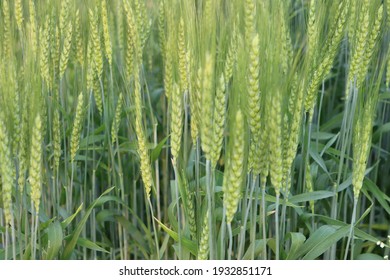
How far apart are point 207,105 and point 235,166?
113 mm

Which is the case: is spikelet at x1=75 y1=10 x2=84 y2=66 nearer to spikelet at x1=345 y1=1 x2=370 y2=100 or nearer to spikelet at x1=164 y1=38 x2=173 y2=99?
spikelet at x1=164 y1=38 x2=173 y2=99

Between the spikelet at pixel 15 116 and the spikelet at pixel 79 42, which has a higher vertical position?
the spikelet at pixel 79 42

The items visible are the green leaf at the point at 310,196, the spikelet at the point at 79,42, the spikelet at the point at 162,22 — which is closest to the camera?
the green leaf at the point at 310,196

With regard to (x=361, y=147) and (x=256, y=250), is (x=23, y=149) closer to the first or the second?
(x=256, y=250)

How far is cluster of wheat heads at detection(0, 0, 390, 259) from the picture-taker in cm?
112

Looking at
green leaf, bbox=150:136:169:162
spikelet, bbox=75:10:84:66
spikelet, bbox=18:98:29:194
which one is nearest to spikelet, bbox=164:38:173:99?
green leaf, bbox=150:136:169:162

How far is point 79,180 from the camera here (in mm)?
1622

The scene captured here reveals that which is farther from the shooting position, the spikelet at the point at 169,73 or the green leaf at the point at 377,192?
the green leaf at the point at 377,192

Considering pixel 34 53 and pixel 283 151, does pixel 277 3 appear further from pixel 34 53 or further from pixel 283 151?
pixel 34 53

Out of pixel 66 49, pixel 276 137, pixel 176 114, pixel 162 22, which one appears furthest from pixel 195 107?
pixel 162 22

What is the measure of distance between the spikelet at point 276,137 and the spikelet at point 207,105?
107 millimetres

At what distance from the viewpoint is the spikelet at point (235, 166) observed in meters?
1.05

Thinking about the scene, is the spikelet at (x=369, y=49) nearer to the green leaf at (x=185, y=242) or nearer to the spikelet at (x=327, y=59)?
the spikelet at (x=327, y=59)

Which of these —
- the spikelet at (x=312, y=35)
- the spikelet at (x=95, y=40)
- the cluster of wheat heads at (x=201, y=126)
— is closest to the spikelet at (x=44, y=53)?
the cluster of wheat heads at (x=201, y=126)
